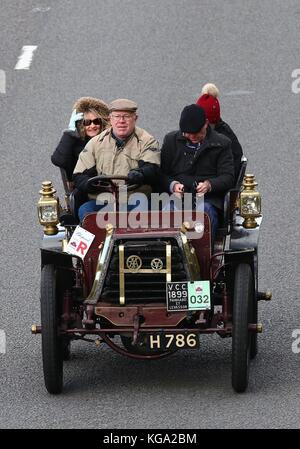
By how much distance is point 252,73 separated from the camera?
20562mm

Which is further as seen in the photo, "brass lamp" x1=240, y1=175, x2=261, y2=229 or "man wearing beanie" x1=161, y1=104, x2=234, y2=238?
"brass lamp" x1=240, y1=175, x2=261, y2=229

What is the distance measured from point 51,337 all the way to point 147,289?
73 cm

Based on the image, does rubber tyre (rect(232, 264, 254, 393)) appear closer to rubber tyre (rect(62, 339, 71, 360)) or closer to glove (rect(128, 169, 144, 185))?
glove (rect(128, 169, 144, 185))

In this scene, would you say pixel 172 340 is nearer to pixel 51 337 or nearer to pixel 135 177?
pixel 51 337

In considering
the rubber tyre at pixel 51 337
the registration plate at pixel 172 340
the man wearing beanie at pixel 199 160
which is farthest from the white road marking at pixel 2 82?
the registration plate at pixel 172 340

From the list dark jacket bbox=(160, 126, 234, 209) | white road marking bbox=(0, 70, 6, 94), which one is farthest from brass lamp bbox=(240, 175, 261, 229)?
white road marking bbox=(0, 70, 6, 94)

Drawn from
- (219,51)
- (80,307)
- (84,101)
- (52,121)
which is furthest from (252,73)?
(80,307)

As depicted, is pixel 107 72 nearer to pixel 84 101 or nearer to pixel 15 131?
pixel 15 131

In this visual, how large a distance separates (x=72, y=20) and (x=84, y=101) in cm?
906

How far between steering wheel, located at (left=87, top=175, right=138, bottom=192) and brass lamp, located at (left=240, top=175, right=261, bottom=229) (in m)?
0.82

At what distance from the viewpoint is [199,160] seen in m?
12.5

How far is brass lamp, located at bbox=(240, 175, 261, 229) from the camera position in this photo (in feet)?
40.8

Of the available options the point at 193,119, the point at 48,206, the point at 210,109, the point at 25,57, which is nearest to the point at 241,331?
the point at 193,119

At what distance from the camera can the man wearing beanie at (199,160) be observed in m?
12.3
